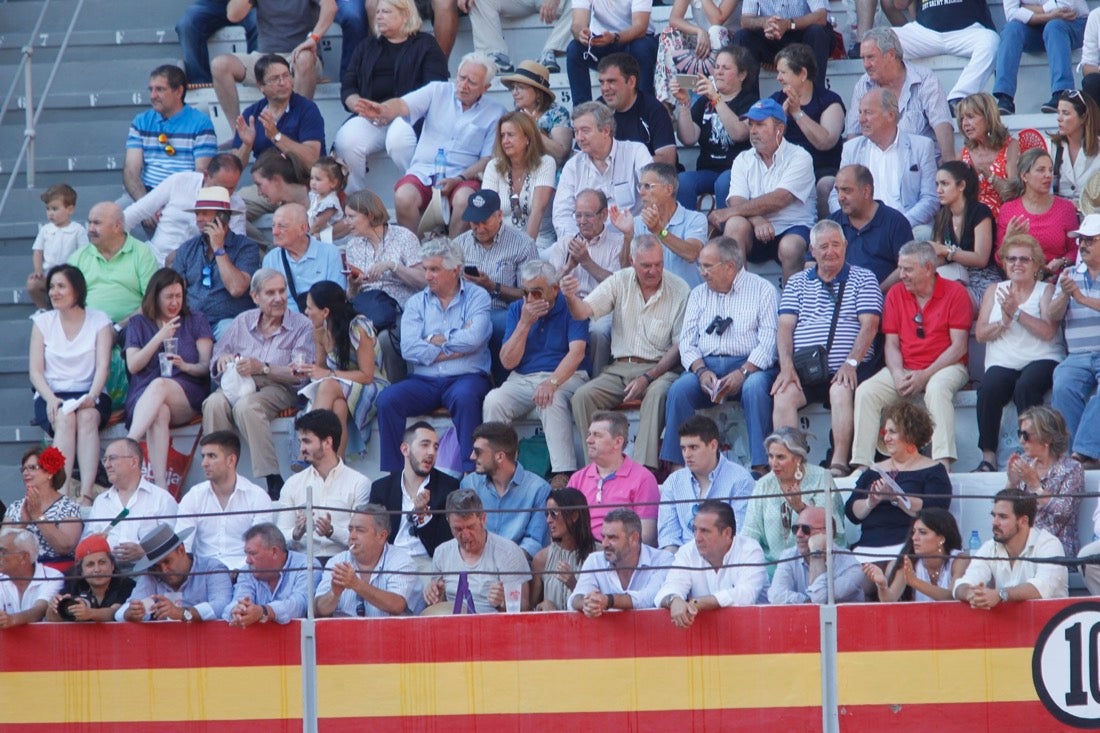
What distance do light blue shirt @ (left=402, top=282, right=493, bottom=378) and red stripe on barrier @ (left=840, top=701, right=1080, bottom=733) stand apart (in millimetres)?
3348

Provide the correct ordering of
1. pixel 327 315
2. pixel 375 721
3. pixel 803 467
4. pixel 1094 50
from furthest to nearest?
pixel 1094 50
pixel 327 315
pixel 803 467
pixel 375 721

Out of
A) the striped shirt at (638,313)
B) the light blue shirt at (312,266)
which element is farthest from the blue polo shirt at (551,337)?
the light blue shirt at (312,266)

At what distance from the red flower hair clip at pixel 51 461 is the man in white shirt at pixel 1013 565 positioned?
15.3 ft

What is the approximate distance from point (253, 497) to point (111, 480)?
0.80 meters

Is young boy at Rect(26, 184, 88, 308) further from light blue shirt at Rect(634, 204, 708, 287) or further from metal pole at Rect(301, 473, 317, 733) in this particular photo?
metal pole at Rect(301, 473, 317, 733)

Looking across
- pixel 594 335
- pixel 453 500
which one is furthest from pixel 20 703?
pixel 594 335

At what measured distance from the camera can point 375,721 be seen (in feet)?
25.3

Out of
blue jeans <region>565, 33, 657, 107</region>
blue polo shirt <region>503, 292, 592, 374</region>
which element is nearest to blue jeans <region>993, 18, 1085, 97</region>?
blue jeans <region>565, 33, 657, 107</region>

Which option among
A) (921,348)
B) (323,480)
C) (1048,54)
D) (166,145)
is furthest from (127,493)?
(1048,54)

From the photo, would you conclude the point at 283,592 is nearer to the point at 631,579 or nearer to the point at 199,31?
the point at 631,579

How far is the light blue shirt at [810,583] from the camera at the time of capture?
24.6ft

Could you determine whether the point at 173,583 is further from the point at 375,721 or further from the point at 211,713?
the point at 375,721

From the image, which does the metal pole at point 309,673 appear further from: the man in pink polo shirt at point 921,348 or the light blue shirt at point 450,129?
the light blue shirt at point 450,129

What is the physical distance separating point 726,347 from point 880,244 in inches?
45.2
